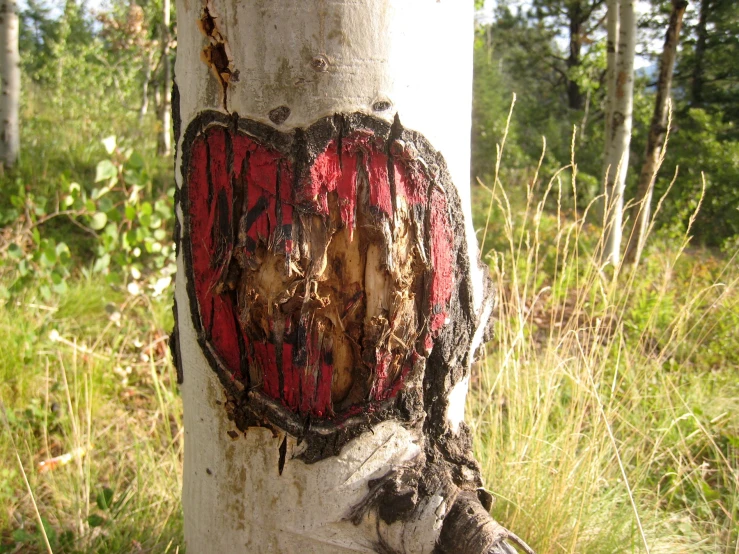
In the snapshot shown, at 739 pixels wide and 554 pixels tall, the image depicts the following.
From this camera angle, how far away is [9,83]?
4773 mm

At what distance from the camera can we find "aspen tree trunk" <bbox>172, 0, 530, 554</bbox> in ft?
2.30

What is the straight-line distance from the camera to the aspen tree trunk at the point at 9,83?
461 centimetres

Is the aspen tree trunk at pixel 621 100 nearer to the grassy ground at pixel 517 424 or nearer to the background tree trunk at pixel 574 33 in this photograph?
the grassy ground at pixel 517 424

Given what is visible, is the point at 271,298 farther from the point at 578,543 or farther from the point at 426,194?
the point at 578,543

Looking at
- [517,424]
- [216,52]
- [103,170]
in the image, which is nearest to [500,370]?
[517,424]

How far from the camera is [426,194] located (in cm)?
77

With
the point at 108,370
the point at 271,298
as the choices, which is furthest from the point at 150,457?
the point at 271,298

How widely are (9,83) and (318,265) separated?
5.20m

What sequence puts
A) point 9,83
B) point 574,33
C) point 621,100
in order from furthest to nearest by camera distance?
1. point 574,33
2. point 9,83
3. point 621,100

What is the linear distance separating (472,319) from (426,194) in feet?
0.67

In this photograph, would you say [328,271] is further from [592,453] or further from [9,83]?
[9,83]

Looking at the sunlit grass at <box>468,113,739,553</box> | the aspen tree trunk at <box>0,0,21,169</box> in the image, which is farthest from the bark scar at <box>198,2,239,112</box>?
the aspen tree trunk at <box>0,0,21,169</box>

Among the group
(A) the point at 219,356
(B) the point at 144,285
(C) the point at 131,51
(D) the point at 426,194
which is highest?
(C) the point at 131,51

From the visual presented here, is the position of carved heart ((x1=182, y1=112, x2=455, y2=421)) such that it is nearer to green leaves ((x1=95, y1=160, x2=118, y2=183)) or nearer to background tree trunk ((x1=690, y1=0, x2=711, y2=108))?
green leaves ((x1=95, y1=160, x2=118, y2=183))
